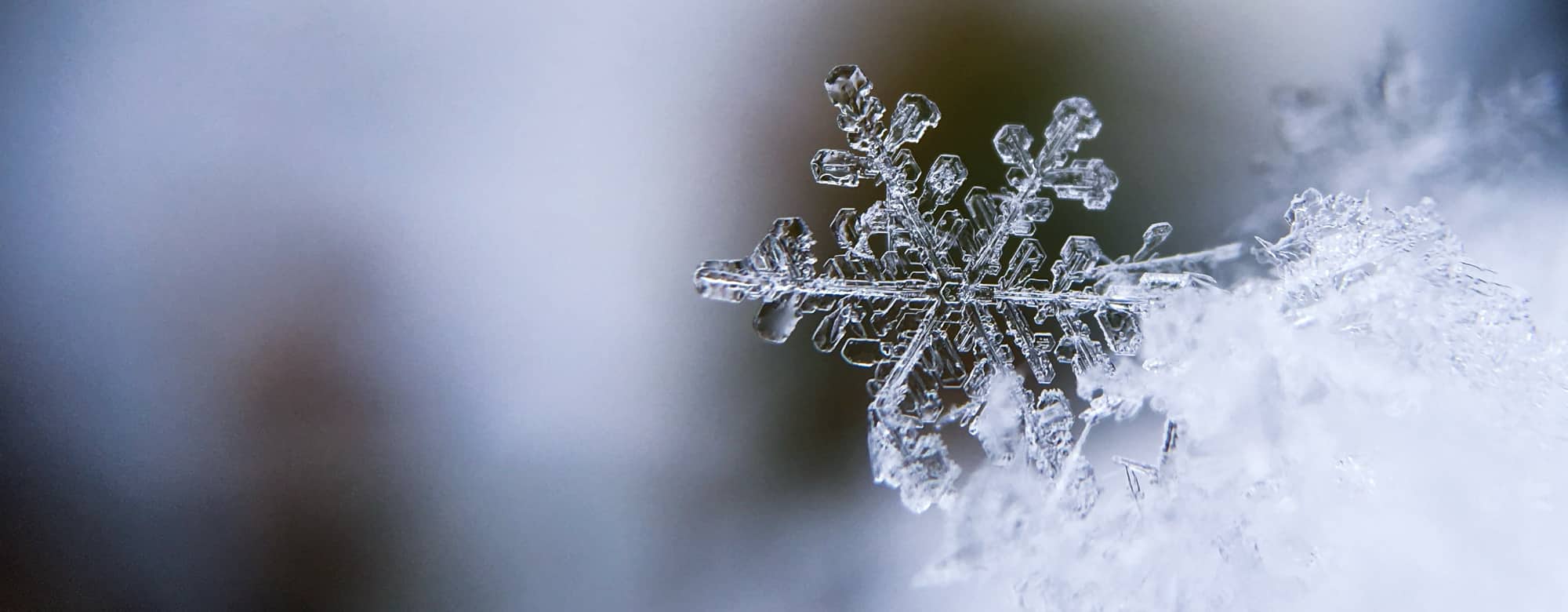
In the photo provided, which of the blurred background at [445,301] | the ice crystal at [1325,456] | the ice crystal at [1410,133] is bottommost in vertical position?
the blurred background at [445,301]

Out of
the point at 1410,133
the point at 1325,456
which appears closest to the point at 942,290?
the point at 1325,456

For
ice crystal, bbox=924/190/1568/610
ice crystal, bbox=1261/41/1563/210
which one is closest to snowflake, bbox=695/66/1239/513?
ice crystal, bbox=924/190/1568/610

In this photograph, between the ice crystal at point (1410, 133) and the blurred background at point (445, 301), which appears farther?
the ice crystal at point (1410, 133)

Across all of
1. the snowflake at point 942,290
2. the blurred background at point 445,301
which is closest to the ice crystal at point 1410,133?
the blurred background at point 445,301

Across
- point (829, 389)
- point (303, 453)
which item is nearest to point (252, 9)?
point (303, 453)

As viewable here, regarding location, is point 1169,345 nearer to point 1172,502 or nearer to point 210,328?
point 1172,502

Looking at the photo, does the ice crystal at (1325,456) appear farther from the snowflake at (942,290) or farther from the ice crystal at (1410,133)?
the ice crystal at (1410,133)
